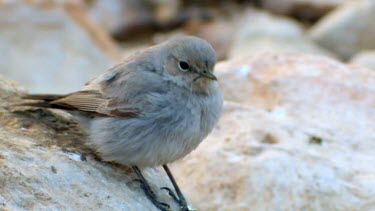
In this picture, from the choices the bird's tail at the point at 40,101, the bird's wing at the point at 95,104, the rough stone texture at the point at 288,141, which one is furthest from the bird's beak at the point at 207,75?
the bird's tail at the point at 40,101

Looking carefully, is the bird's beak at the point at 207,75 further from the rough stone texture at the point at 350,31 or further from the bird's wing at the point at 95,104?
the rough stone texture at the point at 350,31

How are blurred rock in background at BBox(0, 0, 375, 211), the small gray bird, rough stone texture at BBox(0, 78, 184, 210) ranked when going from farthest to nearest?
the small gray bird → blurred rock in background at BBox(0, 0, 375, 211) → rough stone texture at BBox(0, 78, 184, 210)

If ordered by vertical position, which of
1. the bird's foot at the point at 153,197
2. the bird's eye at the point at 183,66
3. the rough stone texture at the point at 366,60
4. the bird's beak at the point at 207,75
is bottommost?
the rough stone texture at the point at 366,60

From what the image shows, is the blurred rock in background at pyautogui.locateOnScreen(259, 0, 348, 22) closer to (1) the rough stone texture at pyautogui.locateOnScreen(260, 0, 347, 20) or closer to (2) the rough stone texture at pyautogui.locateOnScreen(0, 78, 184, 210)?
(1) the rough stone texture at pyautogui.locateOnScreen(260, 0, 347, 20)

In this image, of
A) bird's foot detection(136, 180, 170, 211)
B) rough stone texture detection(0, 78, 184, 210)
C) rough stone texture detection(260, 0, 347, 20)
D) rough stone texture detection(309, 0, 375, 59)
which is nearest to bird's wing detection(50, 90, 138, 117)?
rough stone texture detection(0, 78, 184, 210)

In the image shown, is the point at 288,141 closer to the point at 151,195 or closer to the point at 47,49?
the point at 151,195

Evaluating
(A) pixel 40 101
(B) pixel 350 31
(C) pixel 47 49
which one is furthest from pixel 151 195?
(B) pixel 350 31
